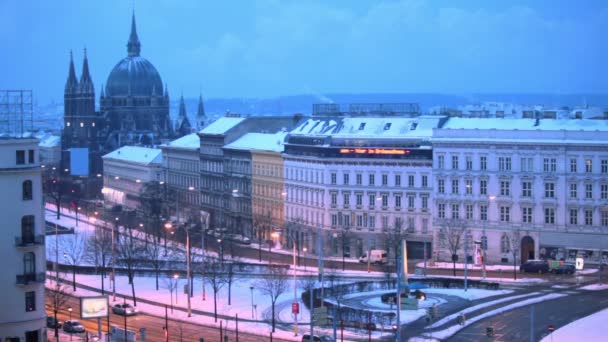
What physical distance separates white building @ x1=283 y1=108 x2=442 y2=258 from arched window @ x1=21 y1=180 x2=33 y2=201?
4405cm

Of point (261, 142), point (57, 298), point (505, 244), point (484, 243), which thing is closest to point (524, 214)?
point (505, 244)

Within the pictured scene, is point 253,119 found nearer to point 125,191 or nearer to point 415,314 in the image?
A: point 125,191

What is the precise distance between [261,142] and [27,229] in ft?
213

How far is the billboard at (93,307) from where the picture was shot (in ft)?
195

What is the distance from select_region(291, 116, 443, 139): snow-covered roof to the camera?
10612 cm

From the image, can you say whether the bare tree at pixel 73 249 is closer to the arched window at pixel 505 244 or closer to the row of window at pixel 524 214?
the row of window at pixel 524 214

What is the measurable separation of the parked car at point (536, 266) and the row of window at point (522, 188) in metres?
7.01

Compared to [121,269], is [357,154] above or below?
above

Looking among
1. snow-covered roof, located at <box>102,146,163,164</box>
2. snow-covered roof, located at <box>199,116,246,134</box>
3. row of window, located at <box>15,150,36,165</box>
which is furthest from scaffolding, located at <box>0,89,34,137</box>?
snow-covered roof, located at <box>102,146,163,164</box>

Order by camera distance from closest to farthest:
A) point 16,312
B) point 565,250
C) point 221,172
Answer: point 16,312, point 565,250, point 221,172

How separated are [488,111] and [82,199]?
79.2 meters

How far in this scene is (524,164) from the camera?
Result: 97.6m

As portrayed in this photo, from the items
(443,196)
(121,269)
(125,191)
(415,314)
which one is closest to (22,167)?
(415,314)

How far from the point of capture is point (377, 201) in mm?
105562
